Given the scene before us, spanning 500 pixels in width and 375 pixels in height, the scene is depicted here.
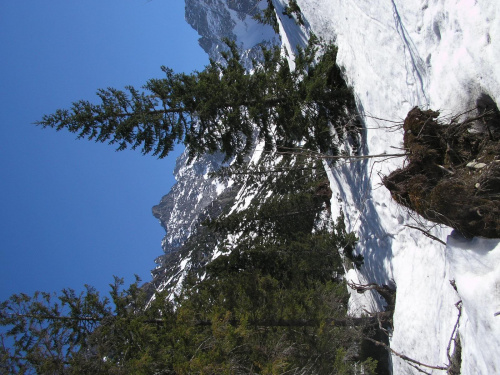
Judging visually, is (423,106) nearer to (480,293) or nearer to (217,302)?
(480,293)

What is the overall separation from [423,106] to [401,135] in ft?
4.63

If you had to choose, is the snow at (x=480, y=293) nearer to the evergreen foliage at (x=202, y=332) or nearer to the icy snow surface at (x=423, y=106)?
the icy snow surface at (x=423, y=106)

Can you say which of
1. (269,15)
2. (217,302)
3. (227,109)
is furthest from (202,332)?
(269,15)

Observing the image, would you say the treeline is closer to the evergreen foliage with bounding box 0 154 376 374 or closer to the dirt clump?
the evergreen foliage with bounding box 0 154 376 374

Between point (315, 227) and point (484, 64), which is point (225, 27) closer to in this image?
point (315, 227)

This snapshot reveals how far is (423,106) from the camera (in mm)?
4871

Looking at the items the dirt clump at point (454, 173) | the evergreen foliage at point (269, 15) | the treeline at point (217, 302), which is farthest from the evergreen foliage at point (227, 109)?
the evergreen foliage at point (269, 15)

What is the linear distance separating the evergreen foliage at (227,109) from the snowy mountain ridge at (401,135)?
852 millimetres

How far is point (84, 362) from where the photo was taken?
5.83 m

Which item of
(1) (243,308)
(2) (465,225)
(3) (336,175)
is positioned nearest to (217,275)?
(1) (243,308)

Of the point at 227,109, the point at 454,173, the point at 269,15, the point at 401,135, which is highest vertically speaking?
the point at 269,15

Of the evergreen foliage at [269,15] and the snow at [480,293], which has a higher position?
the evergreen foliage at [269,15]

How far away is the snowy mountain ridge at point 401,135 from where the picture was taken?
3234 millimetres

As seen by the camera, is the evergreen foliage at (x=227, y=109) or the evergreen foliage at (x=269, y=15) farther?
the evergreen foliage at (x=269, y=15)
